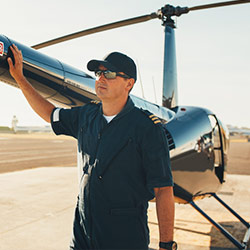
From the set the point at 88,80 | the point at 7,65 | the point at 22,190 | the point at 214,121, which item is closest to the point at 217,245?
the point at 214,121

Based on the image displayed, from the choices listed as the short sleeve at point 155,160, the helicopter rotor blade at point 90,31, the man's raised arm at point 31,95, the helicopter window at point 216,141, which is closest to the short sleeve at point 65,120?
the man's raised arm at point 31,95

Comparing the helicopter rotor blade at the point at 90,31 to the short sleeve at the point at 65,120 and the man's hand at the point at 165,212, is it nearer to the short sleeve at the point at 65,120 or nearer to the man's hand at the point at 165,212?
the short sleeve at the point at 65,120

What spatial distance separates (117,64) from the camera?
6.18ft

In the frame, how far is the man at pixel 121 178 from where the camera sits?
5.71 ft

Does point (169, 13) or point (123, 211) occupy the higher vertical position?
point (169, 13)

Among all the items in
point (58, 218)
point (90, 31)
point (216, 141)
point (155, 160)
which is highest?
point (90, 31)

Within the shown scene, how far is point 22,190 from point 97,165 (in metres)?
7.08

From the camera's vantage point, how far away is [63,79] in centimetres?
304

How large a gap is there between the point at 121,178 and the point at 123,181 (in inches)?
0.8

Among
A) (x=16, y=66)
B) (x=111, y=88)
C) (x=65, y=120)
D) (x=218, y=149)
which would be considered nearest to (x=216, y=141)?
(x=218, y=149)

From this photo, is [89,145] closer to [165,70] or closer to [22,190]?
[165,70]

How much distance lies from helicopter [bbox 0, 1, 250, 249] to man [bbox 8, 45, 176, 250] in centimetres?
113

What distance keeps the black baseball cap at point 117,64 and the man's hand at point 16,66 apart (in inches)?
24.0

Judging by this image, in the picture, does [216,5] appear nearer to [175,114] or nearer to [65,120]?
[175,114]
